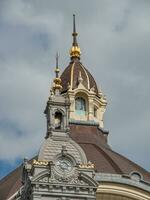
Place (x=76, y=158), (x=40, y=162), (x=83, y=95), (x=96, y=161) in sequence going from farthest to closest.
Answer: (x=83, y=95), (x=96, y=161), (x=76, y=158), (x=40, y=162)

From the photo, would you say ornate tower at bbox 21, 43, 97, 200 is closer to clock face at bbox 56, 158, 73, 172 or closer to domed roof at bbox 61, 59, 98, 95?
clock face at bbox 56, 158, 73, 172

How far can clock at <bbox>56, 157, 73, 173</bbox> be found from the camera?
95312mm

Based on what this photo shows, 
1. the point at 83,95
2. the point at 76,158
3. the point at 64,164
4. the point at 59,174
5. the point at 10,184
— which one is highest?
the point at 83,95

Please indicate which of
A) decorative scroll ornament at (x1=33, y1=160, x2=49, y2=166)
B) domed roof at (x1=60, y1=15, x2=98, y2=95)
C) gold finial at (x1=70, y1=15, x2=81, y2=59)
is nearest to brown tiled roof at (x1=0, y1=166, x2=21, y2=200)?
domed roof at (x1=60, y1=15, x2=98, y2=95)

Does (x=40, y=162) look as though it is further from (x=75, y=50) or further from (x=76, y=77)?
(x=75, y=50)

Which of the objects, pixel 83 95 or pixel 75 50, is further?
pixel 75 50

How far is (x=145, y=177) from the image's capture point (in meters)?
123

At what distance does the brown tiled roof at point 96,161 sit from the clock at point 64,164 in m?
20.5

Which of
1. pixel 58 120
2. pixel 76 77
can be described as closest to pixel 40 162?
pixel 58 120

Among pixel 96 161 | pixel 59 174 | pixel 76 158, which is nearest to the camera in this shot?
pixel 59 174

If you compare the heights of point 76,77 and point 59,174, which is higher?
point 76,77

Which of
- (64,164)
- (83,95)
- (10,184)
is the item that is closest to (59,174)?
(64,164)

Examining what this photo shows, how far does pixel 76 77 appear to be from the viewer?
464 feet

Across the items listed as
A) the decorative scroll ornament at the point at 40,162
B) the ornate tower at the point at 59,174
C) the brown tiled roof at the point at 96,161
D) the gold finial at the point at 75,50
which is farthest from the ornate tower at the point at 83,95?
the decorative scroll ornament at the point at 40,162
